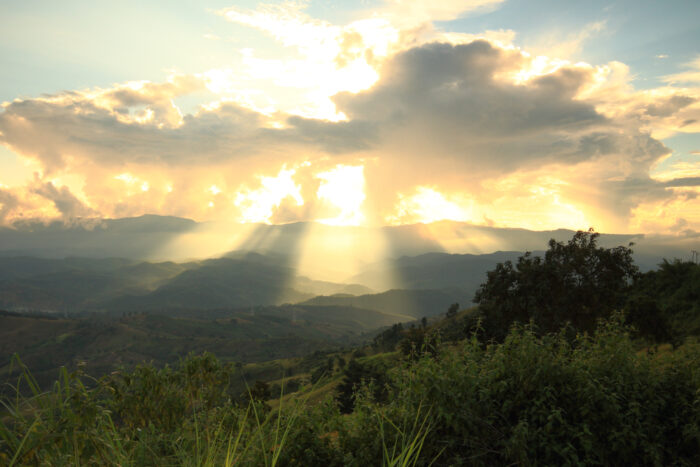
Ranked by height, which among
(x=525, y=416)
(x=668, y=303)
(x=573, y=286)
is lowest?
(x=668, y=303)

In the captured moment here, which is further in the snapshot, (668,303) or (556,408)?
(668,303)

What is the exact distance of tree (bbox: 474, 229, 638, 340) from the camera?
31281 millimetres

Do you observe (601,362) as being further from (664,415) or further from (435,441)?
(435,441)

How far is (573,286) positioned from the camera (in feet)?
104

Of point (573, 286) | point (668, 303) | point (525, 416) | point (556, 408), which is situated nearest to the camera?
point (525, 416)

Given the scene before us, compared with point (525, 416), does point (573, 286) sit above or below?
above

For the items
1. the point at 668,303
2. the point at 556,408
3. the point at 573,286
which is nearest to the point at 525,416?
the point at 556,408

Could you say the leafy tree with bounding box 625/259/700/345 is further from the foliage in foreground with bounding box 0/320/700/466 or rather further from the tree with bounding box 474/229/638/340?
the foliage in foreground with bounding box 0/320/700/466

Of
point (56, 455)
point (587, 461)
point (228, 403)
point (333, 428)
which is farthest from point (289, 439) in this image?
point (587, 461)

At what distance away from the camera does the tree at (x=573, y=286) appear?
1232 inches

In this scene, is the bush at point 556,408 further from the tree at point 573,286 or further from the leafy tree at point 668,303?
the tree at point 573,286

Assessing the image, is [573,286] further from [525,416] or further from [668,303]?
[525,416]

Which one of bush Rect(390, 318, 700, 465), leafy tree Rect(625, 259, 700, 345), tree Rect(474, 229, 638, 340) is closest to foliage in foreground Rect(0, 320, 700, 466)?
A: bush Rect(390, 318, 700, 465)

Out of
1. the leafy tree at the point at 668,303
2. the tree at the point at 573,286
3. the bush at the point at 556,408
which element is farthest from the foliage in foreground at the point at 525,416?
the tree at the point at 573,286
